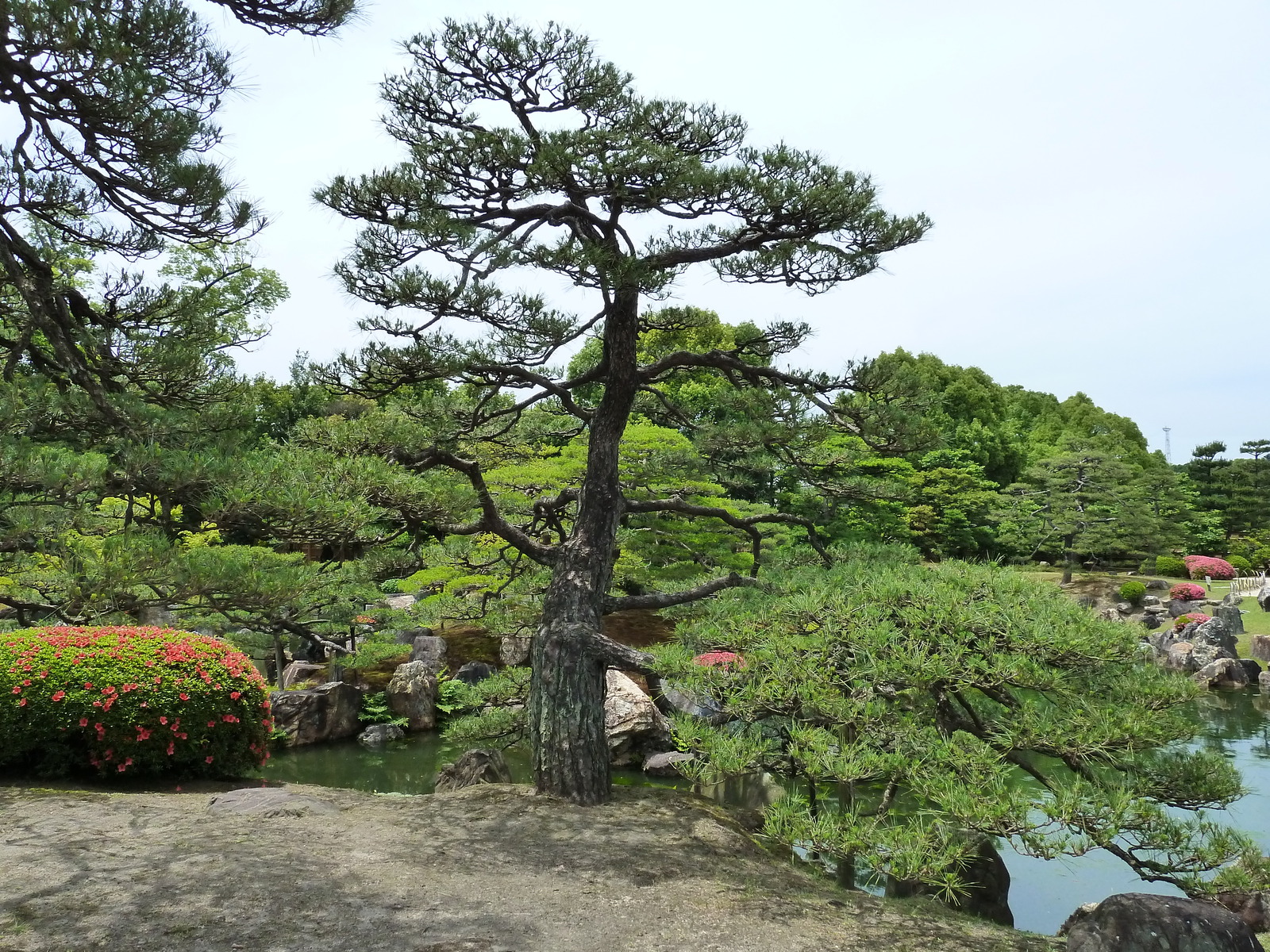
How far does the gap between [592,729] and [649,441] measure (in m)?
6.26

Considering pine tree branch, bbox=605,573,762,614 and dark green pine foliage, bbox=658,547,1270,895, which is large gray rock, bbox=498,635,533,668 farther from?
dark green pine foliage, bbox=658,547,1270,895

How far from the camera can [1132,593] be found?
1958cm

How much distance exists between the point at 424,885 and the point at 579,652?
1.71 m

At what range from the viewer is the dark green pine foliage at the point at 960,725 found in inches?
145

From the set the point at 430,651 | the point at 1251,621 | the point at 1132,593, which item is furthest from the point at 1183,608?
the point at 430,651

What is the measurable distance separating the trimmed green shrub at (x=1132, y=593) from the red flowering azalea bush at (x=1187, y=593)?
2.39 ft

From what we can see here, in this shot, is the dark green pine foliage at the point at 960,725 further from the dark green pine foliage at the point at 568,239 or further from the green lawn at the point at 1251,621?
the green lawn at the point at 1251,621

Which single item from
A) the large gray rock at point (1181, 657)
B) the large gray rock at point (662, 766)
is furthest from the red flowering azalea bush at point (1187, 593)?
the large gray rock at point (662, 766)

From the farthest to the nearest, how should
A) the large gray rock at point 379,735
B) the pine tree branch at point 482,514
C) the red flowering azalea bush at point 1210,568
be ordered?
the red flowering azalea bush at point 1210,568 → the large gray rock at point 379,735 → the pine tree branch at point 482,514

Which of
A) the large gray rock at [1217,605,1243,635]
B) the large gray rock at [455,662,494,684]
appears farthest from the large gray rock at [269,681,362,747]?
the large gray rock at [1217,605,1243,635]

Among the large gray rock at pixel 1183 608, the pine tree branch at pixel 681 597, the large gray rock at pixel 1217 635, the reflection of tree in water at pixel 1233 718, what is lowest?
the reflection of tree in water at pixel 1233 718

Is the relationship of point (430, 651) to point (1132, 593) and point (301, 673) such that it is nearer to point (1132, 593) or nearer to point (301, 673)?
point (301, 673)

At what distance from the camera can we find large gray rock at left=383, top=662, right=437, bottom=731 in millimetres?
10945

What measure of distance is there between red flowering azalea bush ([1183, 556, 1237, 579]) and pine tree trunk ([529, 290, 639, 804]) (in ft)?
70.9
